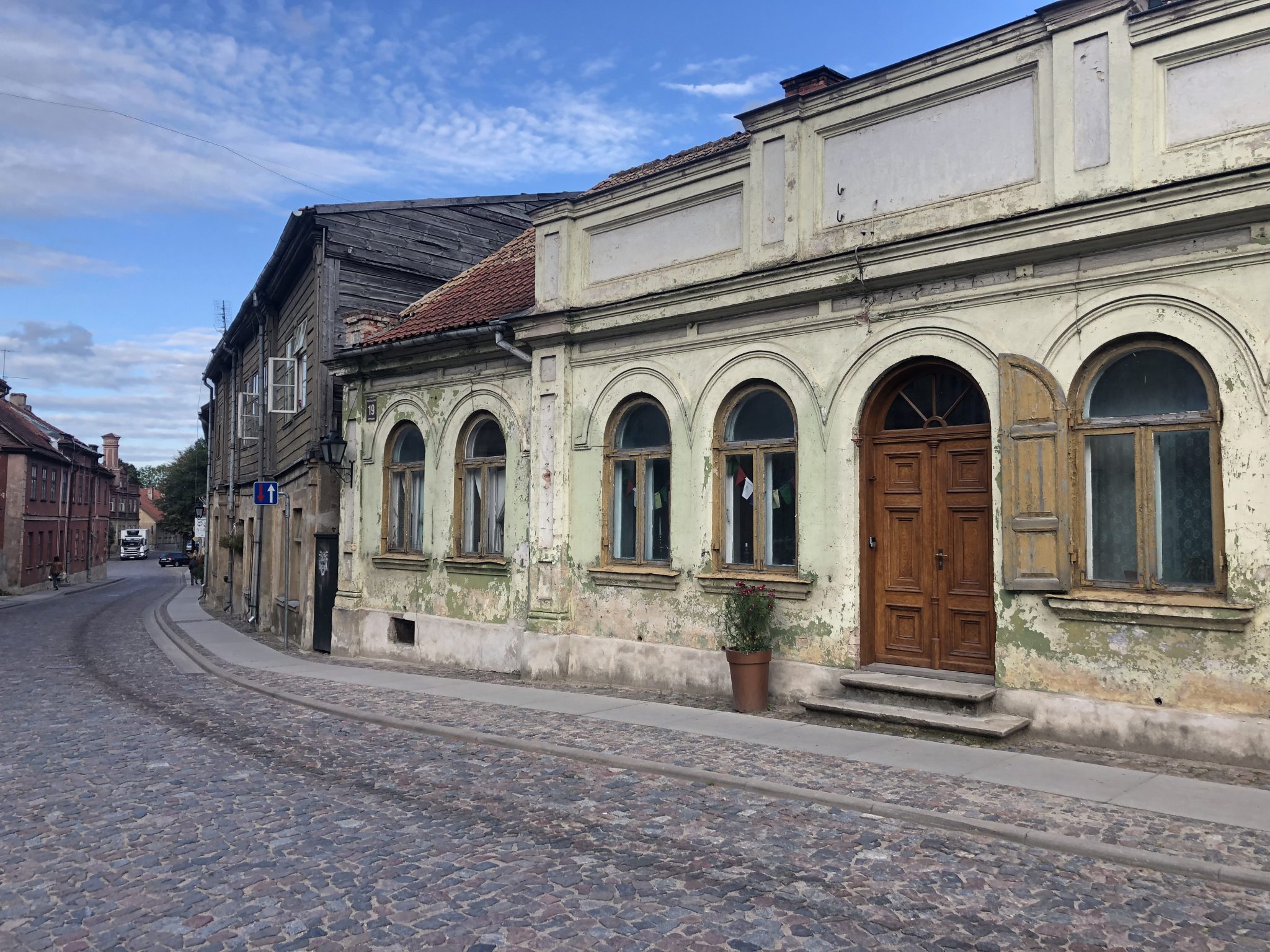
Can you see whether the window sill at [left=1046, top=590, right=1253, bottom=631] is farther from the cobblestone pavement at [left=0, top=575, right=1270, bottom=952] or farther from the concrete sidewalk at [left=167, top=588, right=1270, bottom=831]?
the cobblestone pavement at [left=0, top=575, right=1270, bottom=952]

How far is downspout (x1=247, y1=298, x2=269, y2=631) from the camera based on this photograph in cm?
2158

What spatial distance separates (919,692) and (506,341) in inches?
274

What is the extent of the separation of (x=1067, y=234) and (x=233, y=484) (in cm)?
2465

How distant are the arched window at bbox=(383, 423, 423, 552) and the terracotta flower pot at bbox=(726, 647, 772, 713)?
663cm

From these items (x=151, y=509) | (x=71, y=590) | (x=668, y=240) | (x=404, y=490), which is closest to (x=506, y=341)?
(x=668, y=240)

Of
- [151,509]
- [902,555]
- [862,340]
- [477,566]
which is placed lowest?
[477,566]

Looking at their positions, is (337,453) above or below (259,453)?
below

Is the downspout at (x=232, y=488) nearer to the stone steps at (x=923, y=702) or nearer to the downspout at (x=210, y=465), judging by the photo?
the downspout at (x=210, y=465)

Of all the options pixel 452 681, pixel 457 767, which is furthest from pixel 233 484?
pixel 457 767

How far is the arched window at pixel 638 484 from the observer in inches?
443

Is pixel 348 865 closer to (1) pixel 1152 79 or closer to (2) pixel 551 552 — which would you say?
(2) pixel 551 552

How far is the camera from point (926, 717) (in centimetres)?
820

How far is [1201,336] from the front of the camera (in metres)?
7.30

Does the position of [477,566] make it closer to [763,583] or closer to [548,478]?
[548,478]
